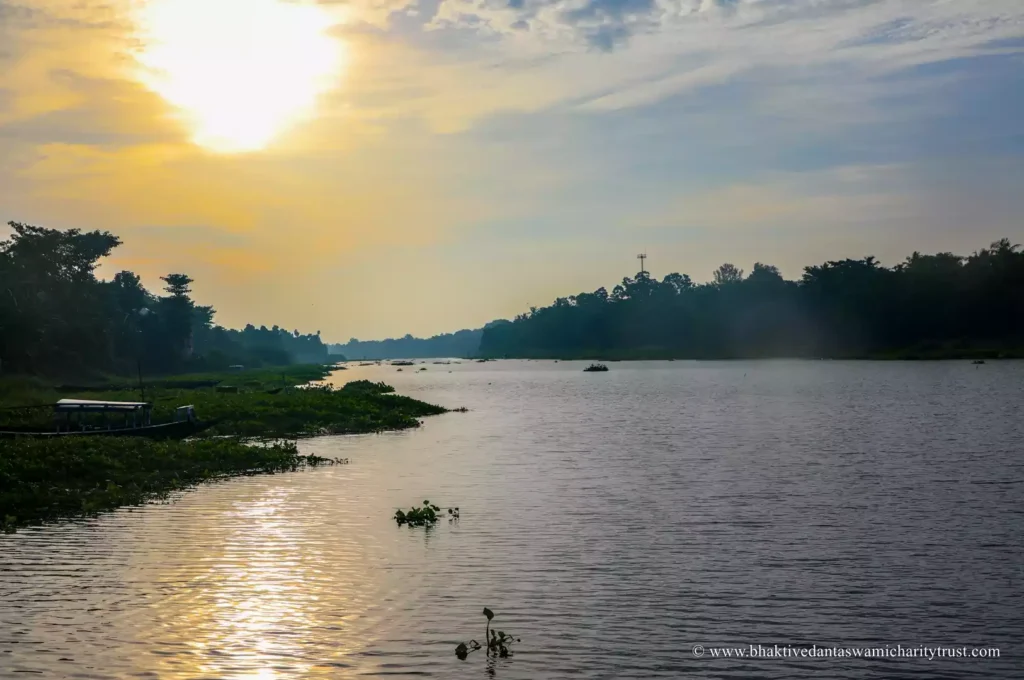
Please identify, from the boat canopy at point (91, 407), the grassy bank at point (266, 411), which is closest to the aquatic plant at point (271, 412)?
the grassy bank at point (266, 411)

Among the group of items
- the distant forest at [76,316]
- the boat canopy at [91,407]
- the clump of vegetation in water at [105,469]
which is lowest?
the clump of vegetation in water at [105,469]

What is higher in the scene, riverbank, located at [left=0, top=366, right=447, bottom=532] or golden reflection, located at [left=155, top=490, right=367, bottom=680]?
riverbank, located at [left=0, top=366, right=447, bottom=532]

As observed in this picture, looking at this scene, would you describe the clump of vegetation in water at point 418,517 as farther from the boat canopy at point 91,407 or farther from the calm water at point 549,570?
the boat canopy at point 91,407

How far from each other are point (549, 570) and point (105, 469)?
78.6 feet

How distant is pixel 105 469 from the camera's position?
128ft

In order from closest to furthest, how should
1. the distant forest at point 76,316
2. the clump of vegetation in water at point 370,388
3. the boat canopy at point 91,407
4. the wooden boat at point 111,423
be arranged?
the wooden boat at point 111,423
the boat canopy at point 91,407
the distant forest at point 76,316
the clump of vegetation in water at point 370,388

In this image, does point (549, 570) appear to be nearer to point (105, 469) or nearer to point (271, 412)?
point (105, 469)

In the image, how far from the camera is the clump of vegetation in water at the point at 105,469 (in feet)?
109

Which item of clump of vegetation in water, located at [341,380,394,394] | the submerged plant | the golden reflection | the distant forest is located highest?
the distant forest

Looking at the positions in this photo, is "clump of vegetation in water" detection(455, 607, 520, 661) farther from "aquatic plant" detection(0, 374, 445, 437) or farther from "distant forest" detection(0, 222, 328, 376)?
"distant forest" detection(0, 222, 328, 376)

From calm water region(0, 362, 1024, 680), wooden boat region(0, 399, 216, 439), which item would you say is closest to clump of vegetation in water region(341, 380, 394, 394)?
wooden boat region(0, 399, 216, 439)

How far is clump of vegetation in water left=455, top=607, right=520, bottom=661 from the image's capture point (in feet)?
59.1

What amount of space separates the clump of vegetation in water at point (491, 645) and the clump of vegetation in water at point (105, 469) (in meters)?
19.8

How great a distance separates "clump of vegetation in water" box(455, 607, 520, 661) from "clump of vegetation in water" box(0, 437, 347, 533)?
64.8 feet
